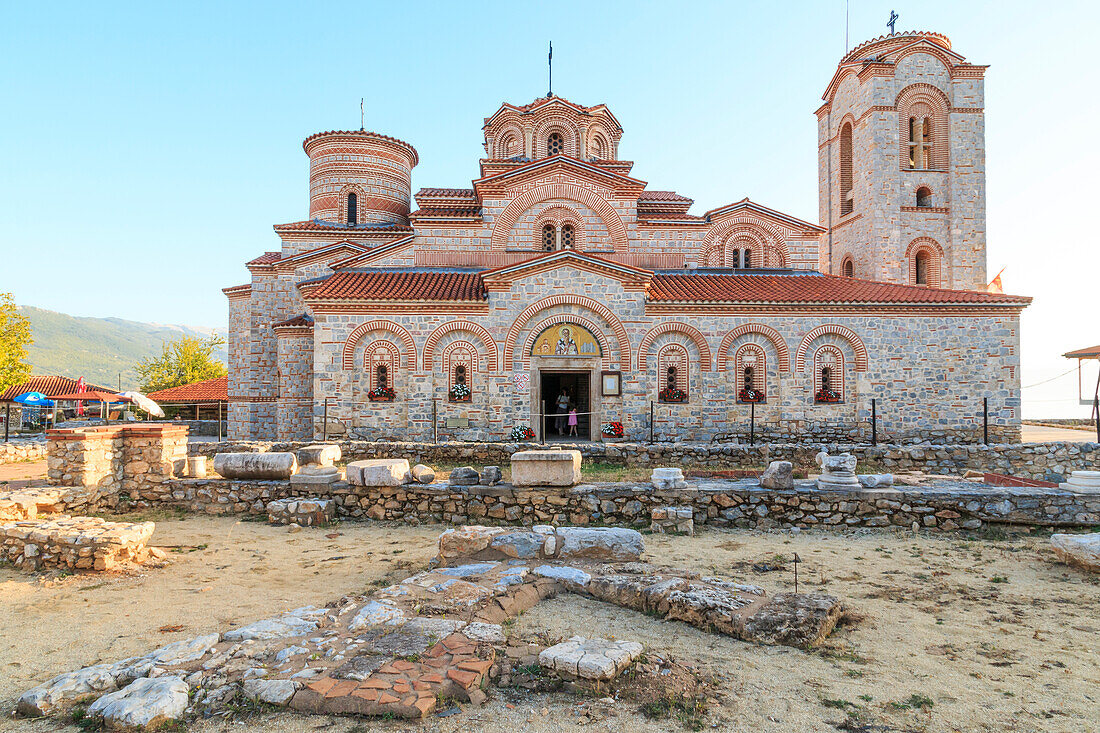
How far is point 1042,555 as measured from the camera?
21.2 ft

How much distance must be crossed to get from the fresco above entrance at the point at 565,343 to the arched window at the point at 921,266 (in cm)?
1202

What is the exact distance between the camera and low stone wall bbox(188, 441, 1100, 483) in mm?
13062

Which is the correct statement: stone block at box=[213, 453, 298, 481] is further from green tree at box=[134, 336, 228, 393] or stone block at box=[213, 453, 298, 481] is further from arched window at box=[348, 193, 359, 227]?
green tree at box=[134, 336, 228, 393]

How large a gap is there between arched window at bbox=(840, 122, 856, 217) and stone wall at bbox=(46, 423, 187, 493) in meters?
21.8

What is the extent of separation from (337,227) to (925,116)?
20.4 m

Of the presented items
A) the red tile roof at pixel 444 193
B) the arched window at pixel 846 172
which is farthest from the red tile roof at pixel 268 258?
the arched window at pixel 846 172

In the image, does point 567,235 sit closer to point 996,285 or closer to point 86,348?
point 996,285

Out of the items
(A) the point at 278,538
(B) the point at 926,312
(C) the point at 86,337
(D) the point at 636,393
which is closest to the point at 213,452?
(A) the point at 278,538

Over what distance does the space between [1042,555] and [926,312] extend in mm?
12413

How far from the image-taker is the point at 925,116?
20234 mm

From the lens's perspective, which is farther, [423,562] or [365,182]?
[365,182]

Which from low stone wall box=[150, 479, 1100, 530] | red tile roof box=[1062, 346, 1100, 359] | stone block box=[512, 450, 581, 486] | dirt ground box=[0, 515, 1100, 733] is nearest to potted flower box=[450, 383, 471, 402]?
low stone wall box=[150, 479, 1100, 530]

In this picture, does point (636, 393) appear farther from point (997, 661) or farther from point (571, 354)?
point (997, 661)

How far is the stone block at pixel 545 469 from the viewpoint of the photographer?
820 centimetres
